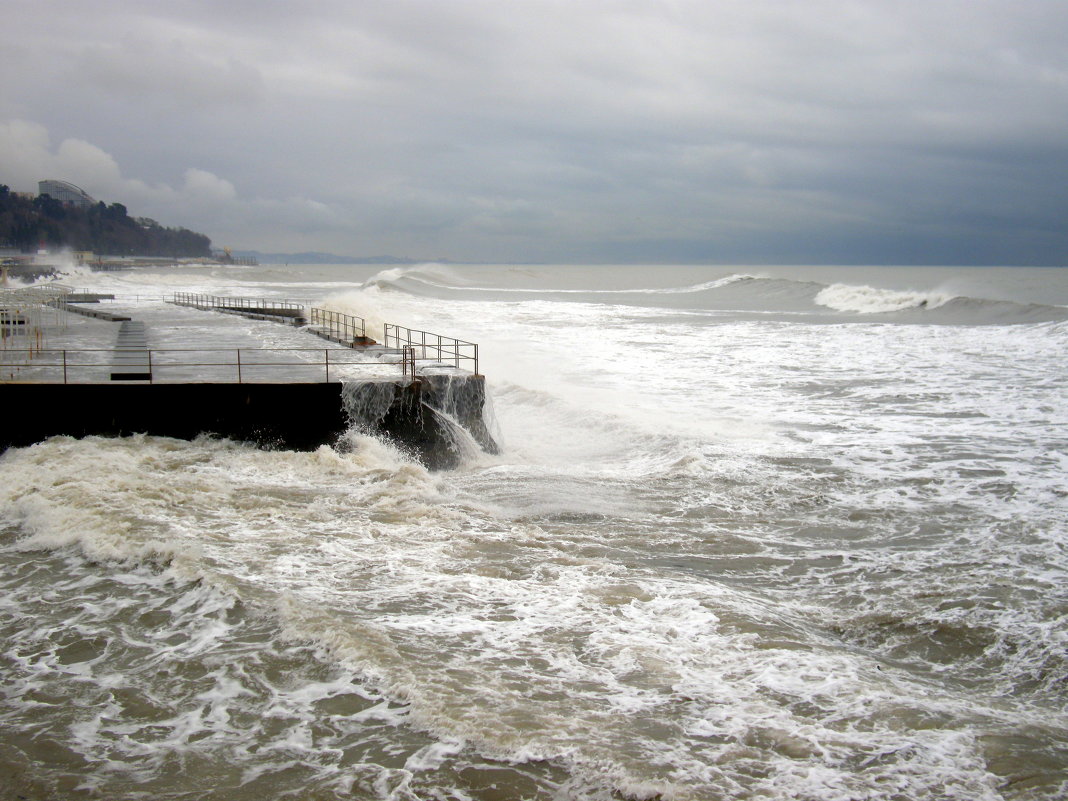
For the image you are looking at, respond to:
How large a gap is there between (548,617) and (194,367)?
14279 millimetres

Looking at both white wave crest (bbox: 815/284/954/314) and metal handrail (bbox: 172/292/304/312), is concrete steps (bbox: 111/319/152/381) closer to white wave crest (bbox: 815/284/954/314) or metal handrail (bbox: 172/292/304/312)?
metal handrail (bbox: 172/292/304/312)

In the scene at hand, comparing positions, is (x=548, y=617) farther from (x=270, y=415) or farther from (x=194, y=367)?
(x=194, y=367)

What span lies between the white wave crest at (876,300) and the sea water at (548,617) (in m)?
43.3

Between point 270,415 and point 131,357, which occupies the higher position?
point 131,357

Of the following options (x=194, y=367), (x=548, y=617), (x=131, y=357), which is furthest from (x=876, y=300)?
(x=548, y=617)

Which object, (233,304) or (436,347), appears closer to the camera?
(436,347)

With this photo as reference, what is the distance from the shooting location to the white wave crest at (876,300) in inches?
2299

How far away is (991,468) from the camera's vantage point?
1445 cm

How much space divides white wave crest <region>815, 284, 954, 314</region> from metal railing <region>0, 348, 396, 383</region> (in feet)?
152

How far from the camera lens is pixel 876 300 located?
6244cm

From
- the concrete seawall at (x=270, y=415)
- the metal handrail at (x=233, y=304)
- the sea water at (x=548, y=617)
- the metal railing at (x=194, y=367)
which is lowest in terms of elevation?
the sea water at (x=548, y=617)

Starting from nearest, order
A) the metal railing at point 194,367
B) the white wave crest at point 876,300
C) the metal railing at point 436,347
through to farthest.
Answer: the metal railing at point 194,367 → the metal railing at point 436,347 → the white wave crest at point 876,300

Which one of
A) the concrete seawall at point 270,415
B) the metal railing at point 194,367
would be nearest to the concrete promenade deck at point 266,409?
the concrete seawall at point 270,415

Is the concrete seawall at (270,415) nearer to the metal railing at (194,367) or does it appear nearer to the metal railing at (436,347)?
the metal railing at (194,367)
